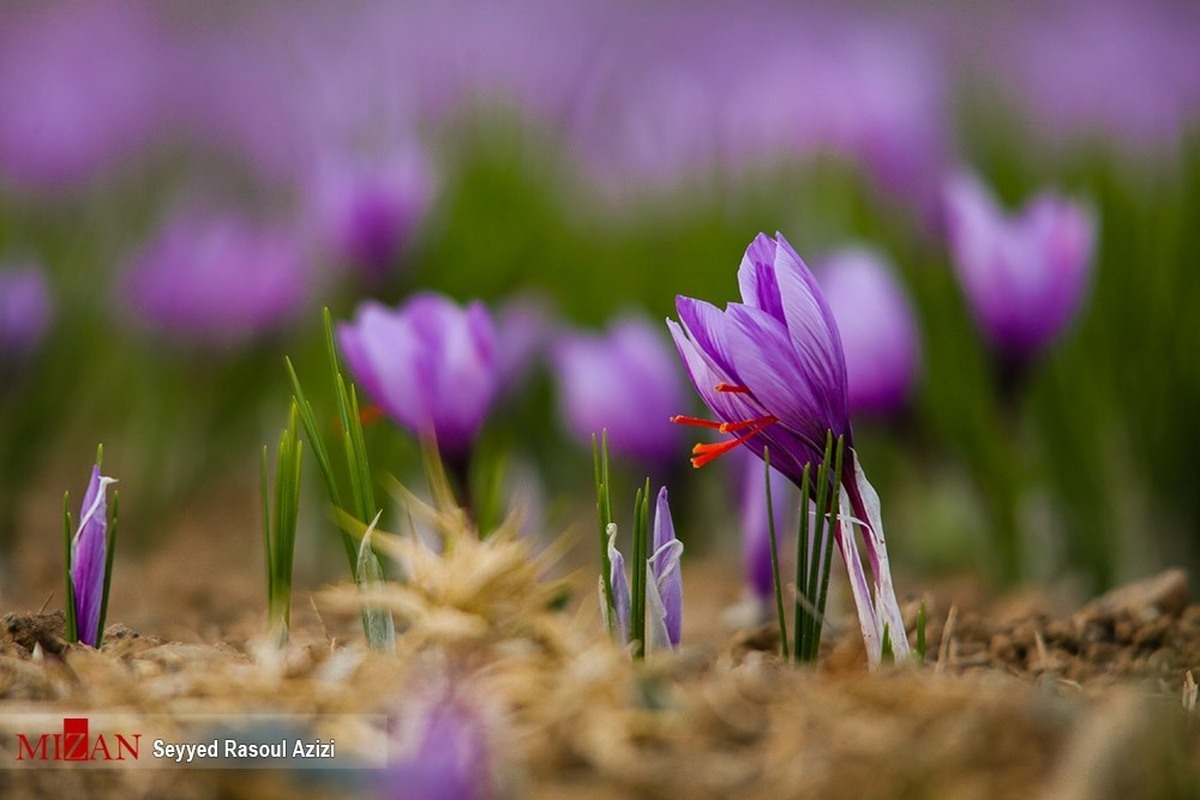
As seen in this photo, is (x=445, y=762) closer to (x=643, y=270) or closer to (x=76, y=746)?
(x=76, y=746)

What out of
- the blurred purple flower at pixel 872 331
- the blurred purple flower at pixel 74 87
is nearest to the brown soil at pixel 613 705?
the blurred purple flower at pixel 872 331

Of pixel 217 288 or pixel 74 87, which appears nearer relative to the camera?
pixel 217 288

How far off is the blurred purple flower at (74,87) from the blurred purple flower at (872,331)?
2.35 meters

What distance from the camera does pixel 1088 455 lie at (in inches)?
95.0

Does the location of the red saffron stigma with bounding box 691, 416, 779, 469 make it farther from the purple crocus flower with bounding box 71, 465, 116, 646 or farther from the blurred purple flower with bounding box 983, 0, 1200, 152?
the blurred purple flower with bounding box 983, 0, 1200, 152

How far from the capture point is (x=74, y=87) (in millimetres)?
4824

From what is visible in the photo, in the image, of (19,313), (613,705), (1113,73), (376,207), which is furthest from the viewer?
(1113,73)

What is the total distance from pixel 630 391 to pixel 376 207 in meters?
0.65

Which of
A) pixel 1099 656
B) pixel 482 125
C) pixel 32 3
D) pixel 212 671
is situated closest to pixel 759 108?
pixel 482 125

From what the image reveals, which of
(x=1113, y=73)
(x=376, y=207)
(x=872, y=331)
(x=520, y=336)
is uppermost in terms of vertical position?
(x=1113, y=73)

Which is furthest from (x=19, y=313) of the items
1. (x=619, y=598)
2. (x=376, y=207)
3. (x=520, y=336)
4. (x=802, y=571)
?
(x=802, y=571)

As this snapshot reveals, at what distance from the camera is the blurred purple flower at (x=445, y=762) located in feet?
2.84

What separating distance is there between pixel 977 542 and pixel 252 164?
4.84 meters

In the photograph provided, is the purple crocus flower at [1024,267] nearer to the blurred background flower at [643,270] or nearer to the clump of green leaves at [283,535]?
the blurred background flower at [643,270]
